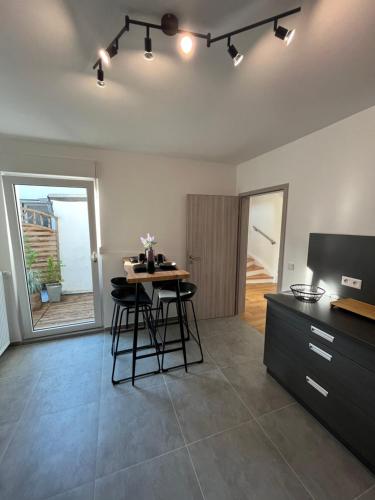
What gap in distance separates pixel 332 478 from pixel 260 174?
116 inches

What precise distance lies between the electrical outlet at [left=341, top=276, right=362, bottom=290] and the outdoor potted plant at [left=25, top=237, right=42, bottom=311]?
352 centimetres

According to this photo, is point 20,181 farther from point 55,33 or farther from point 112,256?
point 55,33

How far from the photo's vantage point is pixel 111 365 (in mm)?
2309

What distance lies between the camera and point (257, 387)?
2010 mm

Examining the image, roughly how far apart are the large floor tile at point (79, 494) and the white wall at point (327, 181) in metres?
2.42

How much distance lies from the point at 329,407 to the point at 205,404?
95 centimetres

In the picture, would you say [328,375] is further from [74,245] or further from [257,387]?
[74,245]

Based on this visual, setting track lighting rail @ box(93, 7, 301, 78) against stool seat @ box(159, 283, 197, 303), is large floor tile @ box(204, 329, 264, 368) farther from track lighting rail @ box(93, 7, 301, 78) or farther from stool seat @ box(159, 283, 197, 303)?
track lighting rail @ box(93, 7, 301, 78)

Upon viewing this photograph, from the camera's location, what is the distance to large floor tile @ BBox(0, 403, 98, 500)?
1252 mm

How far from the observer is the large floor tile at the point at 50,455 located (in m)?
1.25

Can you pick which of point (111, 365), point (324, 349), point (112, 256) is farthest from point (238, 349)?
point (112, 256)

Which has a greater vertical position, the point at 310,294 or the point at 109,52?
the point at 109,52

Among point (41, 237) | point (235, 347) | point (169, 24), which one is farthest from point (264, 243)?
point (169, 24)

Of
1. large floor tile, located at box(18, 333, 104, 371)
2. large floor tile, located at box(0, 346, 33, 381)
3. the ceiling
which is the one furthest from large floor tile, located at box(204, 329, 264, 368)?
the ceiling
